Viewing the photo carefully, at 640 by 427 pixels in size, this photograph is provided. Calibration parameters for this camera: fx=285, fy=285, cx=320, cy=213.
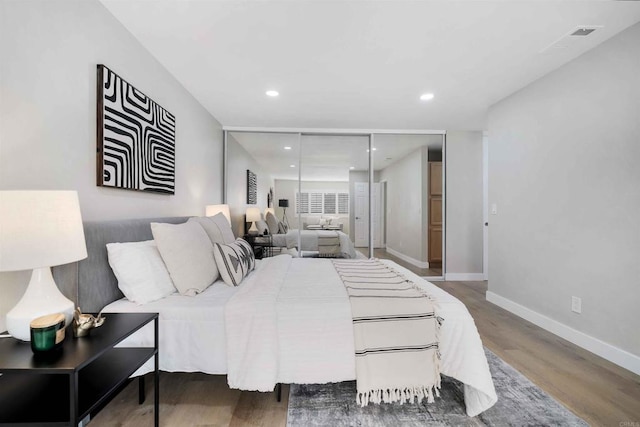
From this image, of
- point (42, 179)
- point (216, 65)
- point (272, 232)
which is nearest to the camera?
point (42, 179)

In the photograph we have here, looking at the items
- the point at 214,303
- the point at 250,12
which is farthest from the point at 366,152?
the point at 214,303

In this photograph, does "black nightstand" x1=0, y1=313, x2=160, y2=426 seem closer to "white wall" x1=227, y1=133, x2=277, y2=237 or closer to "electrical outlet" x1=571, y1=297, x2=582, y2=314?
"white wall" x1=227, y1=133, x2=277, y2=237

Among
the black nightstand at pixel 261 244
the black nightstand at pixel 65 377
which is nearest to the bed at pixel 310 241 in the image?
the black nightstand at pixel 261 244

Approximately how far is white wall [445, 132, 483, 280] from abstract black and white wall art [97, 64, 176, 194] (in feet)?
13.2

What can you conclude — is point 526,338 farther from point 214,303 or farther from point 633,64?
point 214,303

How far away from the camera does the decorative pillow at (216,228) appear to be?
2.53 meters

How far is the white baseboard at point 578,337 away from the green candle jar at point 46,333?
3.41 m

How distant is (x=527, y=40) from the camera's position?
7.19 ft

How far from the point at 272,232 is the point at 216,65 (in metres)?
2.66

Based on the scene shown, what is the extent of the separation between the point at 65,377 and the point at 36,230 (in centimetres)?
69

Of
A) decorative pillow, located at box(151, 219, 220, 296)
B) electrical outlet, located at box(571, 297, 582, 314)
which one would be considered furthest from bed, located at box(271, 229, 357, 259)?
Answer: electrical outlet, located at box(571, 297, 582, 314)

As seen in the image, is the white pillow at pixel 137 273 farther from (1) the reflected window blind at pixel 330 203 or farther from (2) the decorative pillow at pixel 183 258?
(1) the reflected window blind at pixel 330 203

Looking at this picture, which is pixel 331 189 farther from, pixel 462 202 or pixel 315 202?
pixel 462 202

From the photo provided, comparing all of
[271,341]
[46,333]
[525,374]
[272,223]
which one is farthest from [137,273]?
[272,223]
